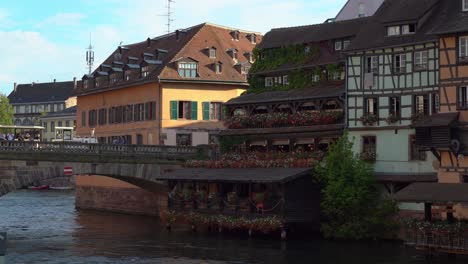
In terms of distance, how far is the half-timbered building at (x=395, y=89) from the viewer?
46094 mm

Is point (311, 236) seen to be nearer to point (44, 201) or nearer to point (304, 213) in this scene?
point (304, 213)

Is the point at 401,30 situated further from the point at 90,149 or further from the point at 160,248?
the point at 90,149

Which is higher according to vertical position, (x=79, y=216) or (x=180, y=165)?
(x=180, y=165)

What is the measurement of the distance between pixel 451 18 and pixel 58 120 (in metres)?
108

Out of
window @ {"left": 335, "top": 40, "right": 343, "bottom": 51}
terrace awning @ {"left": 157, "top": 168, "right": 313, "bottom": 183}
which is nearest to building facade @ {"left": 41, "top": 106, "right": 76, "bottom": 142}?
terrace awning @ {"left": 157, "top": 168, "right": 313, "bottom": 183}

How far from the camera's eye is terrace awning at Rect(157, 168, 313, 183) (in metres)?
46.7

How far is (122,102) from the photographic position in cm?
7588

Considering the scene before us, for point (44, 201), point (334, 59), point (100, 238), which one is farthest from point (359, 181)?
point (44, 201)

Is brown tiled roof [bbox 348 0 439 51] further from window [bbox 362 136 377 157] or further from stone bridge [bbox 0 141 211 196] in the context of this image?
stone bridge [bbox 0 141 211 196]

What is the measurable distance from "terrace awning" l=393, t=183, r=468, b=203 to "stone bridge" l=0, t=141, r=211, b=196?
22.4 metres

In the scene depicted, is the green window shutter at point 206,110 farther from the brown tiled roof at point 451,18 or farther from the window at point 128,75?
the brown tiled roof at point 451,18

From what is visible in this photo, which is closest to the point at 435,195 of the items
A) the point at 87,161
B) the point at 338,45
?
the point at 338,45

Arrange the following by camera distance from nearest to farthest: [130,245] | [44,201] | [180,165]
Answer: [130,245]
[180,165]
[44,201]

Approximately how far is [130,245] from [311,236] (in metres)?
11.1
